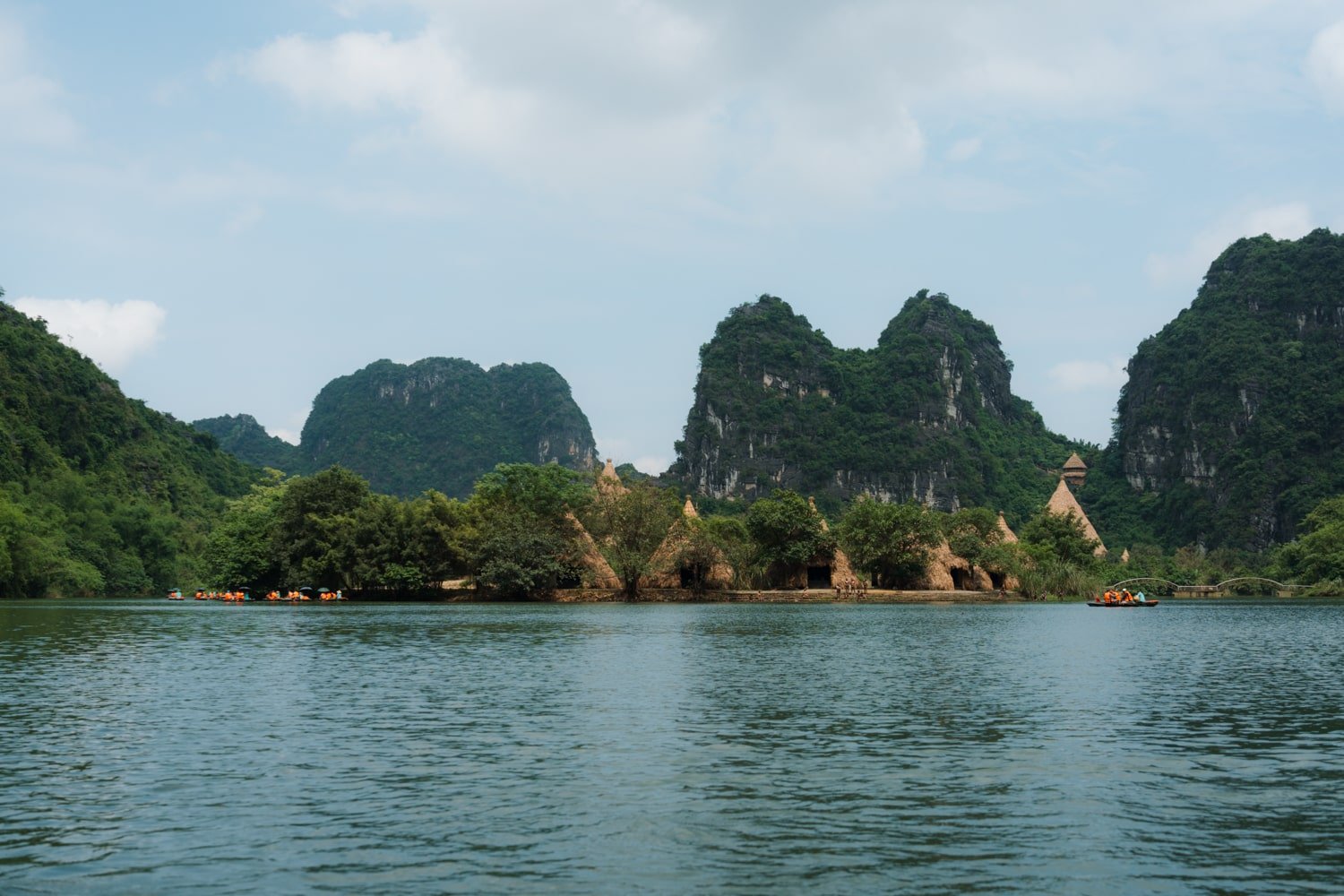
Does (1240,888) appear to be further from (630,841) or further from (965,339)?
(965,339)

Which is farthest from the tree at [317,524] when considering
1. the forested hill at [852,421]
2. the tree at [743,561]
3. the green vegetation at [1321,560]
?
the forested hill at [852,421]

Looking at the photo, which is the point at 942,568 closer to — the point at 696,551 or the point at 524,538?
the point at 696,551

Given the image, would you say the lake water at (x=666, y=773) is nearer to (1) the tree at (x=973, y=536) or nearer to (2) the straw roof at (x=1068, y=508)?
(1) the tree at (x=973, y=536)

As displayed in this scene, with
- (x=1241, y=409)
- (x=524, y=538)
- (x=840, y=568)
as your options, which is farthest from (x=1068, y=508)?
(x=1241, y=409)

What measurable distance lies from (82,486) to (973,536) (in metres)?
53.2

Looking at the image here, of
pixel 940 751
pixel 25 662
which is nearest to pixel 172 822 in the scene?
pixel 940 751

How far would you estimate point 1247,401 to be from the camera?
126 m

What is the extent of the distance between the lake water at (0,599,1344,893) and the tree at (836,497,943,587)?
1527 inches

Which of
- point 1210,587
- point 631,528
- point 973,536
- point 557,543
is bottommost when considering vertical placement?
point 1210,587

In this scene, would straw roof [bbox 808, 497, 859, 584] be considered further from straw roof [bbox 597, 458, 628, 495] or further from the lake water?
the lake water

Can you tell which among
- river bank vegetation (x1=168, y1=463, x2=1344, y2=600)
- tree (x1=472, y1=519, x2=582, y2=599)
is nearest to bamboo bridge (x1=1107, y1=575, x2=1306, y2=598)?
river bank vegetation (x1=168, y1=463, x2=1344, y2=600)

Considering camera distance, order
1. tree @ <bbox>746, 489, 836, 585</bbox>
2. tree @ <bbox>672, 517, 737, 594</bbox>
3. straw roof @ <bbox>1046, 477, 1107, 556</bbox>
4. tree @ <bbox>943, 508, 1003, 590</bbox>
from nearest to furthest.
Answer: tree @ <bbox>672, 517, 737, 594</bbox>, tree @ <bbox>746, 489, 836, 585</bbox>, tree @ <bbox>943, 508, 1003, 590</bbox>, straw roof @ <bbox>1046, 477, 1107, 556</bbox>

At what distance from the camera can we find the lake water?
9.05m

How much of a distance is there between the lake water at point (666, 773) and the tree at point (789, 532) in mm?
36508
